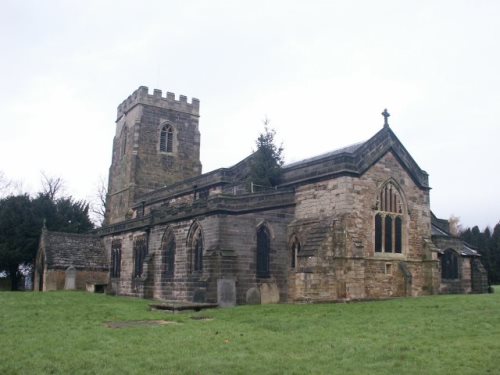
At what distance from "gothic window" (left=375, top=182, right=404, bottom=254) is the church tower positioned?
23641 mm

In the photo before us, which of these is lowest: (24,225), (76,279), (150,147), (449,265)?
(76,279)

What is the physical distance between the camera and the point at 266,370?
1094cm

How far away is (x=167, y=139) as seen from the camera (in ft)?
158

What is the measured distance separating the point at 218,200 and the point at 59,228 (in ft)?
83.8

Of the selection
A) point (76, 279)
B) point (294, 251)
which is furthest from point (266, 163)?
point (76, 279)

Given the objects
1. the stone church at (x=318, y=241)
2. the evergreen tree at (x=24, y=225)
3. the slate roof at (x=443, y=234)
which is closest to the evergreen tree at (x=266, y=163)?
the stone church at (x=318, y=241)

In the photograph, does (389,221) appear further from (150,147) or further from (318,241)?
(150,147)

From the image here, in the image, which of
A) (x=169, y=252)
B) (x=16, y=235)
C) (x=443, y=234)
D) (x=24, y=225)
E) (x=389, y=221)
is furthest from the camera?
(x=24, y=225)

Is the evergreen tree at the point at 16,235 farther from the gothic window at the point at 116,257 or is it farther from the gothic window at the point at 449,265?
the gothic window at the point at 449,265

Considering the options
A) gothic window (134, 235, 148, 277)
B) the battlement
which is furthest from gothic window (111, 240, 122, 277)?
the battlement

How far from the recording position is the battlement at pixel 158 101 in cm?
4728

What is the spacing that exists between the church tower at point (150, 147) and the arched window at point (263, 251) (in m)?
20.1

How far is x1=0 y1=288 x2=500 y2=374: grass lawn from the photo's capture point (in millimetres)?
11156

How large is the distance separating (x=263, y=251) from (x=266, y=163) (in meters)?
6.78
